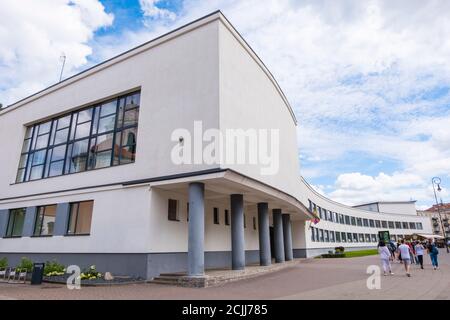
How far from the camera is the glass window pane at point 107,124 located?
17478mm

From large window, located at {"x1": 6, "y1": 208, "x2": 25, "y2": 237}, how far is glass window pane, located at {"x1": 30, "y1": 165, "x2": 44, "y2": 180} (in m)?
2.22

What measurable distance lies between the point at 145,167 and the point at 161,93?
13.0ft

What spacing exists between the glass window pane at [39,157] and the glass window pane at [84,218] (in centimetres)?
641

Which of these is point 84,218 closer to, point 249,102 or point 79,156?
point 79,156

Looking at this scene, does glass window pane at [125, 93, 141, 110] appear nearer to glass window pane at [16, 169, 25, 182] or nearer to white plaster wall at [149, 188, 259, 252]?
white plaster wall at [149, 188, 259, 252]

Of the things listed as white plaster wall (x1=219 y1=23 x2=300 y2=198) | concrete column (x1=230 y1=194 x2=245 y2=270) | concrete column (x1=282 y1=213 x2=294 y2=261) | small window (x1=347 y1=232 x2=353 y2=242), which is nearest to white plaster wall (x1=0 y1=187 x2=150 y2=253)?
concrete column (x1=230 y1=194 x2=245 y2=270)

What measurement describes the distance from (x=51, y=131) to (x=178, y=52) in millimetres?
11517

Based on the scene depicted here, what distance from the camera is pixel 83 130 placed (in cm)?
1881

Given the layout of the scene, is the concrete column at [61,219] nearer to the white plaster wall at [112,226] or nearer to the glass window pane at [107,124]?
the white plaster wall at [112,226]

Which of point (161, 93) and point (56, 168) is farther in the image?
point (56, 168)

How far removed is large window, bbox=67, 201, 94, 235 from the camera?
16062 mm

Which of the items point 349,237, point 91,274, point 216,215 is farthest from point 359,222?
point 91,274

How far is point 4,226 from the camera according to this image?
65.8 feet
